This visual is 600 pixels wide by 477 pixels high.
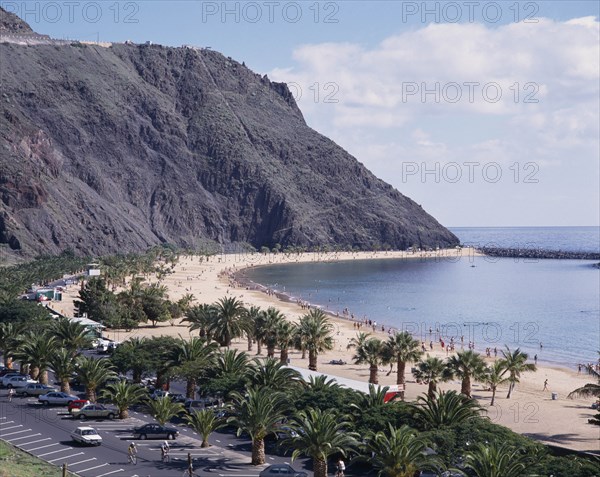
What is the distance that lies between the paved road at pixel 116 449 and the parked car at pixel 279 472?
86 cm

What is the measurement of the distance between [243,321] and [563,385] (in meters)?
22.9

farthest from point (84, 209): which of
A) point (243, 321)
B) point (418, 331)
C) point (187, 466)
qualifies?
point (187, 466)

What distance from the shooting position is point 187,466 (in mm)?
29312

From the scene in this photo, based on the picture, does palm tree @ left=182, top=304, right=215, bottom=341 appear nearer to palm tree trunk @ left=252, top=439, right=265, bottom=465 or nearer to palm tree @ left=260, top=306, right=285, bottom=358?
palm tree @ left=260, top=306, right=285, bottom=358

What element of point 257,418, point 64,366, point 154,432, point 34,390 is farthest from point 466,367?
point 34,390

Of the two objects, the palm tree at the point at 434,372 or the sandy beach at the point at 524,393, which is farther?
the palm tree at the point at 434,372

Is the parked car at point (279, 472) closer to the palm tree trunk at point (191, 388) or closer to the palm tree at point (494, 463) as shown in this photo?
the palm tree at point (494, 463)

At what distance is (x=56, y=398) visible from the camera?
39156mm

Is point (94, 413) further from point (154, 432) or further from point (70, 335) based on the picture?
point (70, 335)

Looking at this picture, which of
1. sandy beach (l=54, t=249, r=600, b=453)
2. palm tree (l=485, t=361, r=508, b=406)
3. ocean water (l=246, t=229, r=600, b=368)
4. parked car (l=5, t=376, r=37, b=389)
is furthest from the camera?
ocean water (l=246, t=229, r=600, b=368)

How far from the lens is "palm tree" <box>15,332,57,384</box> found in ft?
139

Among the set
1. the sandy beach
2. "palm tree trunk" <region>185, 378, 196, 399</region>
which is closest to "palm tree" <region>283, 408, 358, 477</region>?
"palm tree trunk" <region>185, 378, 196, 399</region>

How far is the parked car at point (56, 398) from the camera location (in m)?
39.0

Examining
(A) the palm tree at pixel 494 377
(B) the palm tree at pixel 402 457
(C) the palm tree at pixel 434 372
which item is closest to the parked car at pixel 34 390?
(C) the palm tree at pixel 434 372
